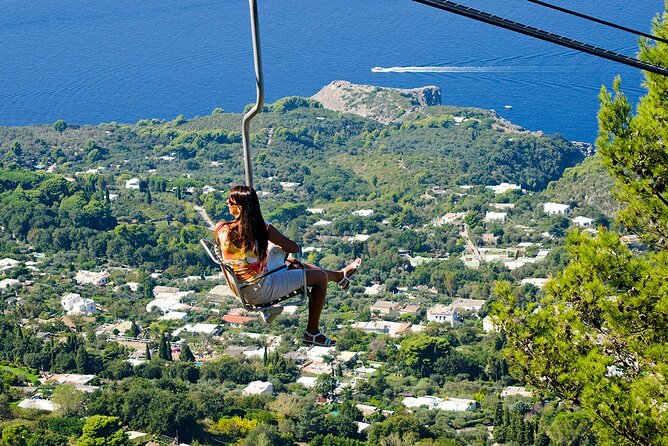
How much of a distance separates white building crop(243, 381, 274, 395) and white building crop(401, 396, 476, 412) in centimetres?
A: 345

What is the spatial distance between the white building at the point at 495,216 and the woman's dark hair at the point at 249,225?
4353 centimetres

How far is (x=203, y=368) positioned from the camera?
28734mm

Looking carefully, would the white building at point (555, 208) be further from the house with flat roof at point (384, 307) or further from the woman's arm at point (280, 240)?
the woman's arm at point (280, 240)

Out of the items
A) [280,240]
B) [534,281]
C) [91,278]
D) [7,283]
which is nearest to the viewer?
[280,240]

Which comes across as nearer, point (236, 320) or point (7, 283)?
point (236, 320)

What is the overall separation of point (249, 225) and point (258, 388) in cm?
2291

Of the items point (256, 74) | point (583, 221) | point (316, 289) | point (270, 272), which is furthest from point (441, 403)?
point (583, 221)

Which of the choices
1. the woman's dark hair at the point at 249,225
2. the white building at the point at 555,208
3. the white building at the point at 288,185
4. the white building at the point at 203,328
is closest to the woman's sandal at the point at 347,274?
the woman's dark hair at the point at 249,225

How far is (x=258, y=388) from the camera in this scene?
27.3m

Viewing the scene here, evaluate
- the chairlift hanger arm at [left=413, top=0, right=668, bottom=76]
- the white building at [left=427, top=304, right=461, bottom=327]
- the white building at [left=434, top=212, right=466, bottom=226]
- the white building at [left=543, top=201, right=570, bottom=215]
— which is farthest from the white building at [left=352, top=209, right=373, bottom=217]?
the chairlift hanger arm at [left=413, top=0, right=668, bottom=76]

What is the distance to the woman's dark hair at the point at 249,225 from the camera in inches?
187

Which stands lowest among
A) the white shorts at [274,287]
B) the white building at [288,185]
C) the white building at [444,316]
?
the white building at [288,185]

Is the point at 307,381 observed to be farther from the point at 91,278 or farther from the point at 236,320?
the point at 91,278

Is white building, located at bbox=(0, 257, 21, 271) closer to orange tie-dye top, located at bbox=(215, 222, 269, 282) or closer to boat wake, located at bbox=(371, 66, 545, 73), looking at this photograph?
boat wake, located at bbox=(371, 66, 545, 73)
